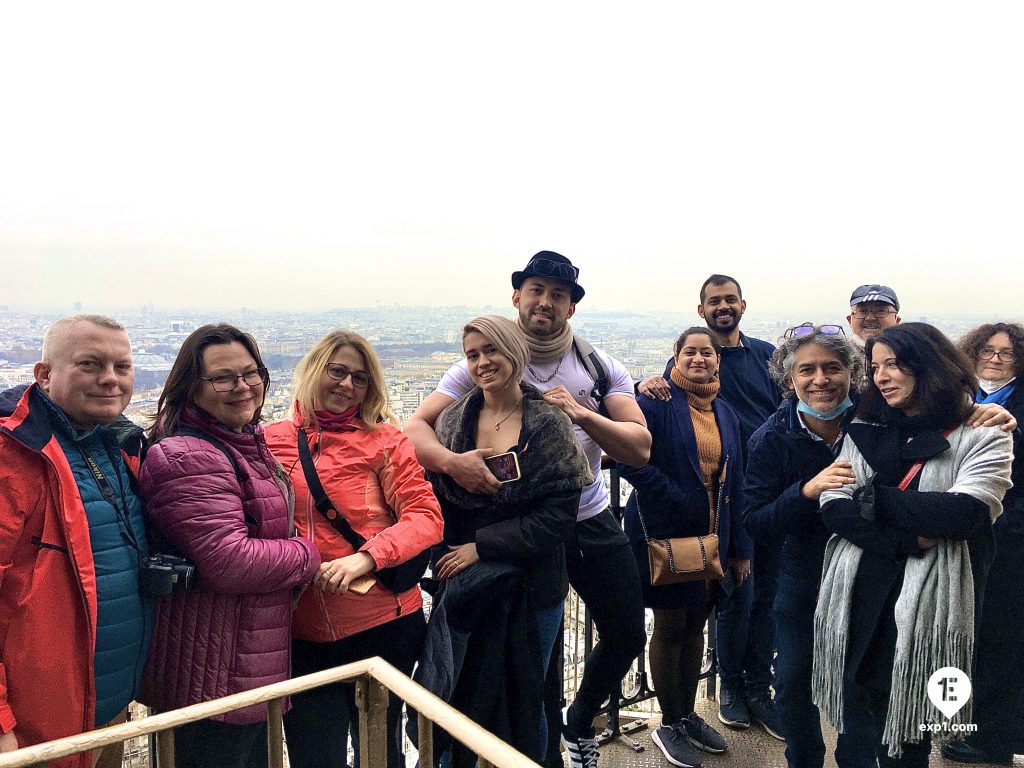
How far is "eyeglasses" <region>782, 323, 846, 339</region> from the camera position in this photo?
2.29 meters

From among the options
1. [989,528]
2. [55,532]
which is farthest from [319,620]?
[989,528]

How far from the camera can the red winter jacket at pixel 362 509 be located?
1.88m

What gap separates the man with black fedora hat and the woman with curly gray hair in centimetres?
46

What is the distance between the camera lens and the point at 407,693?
3.73ft

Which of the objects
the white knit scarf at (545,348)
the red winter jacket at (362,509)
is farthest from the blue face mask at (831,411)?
the red winter jacket at (362,509)

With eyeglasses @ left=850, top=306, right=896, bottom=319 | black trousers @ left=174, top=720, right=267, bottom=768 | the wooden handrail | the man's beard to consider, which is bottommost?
black trousers @ left=174, top=720, right=267, bottom=768

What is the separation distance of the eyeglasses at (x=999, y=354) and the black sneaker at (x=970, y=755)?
1.63 meters

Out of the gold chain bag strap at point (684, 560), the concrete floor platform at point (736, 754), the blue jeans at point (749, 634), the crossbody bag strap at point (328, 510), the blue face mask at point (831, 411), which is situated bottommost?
the concrete floor platform at point (736, 754)

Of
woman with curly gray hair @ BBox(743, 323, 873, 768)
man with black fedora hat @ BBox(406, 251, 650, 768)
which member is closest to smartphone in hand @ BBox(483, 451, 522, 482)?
man with black fedora hat @ BBox(406, 251, 650, 768)

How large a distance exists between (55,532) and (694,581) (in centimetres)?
219

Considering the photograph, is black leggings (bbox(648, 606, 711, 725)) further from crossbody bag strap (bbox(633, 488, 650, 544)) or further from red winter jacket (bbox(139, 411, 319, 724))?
red winter jacket (bbox(139, 411, 319, 724))

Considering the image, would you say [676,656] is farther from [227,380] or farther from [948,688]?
[227,380]

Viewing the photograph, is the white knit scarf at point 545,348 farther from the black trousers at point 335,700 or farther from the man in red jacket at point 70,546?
the man in red jacket at point 70,546

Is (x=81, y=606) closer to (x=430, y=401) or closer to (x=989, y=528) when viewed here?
(x=430, y=401)
